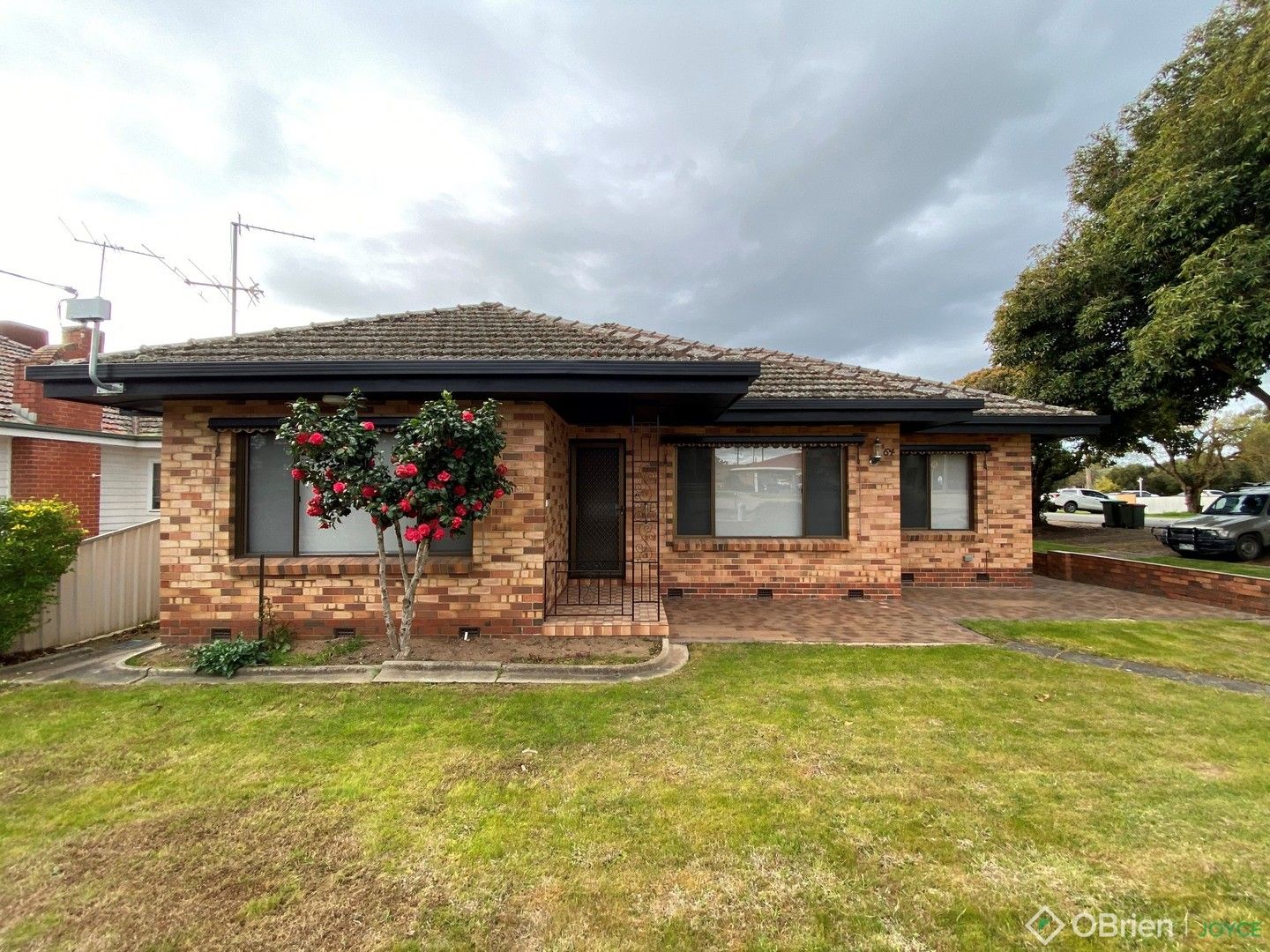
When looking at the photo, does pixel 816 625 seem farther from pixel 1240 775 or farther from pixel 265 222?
pixel 265 222

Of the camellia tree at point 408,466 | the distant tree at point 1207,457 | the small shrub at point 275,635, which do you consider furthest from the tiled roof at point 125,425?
the distant tree at point 1207,457

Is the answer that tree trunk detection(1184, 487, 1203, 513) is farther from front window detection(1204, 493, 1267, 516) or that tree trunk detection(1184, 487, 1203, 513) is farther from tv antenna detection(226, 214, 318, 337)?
tv antenna detection(226, 214, 318, 337)

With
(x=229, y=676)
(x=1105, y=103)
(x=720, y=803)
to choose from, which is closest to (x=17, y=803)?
(x=229, y=676)

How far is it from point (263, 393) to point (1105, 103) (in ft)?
64.1

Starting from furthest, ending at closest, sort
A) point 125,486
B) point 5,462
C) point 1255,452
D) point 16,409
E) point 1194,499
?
point 1255,452, point 1194,499, point 125,486, point 16,409, point 5,462

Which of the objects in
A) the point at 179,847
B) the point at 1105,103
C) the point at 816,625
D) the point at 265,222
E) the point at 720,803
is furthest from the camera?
the point at 1105,103

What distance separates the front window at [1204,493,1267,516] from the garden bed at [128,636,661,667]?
645 inches

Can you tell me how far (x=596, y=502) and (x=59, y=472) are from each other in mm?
10315

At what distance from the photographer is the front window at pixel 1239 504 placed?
12289 mm

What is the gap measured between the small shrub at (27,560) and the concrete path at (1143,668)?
32.9ft

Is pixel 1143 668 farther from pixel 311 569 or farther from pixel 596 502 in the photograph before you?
pixel 311 569

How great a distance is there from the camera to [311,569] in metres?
5.47

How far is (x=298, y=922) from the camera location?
2039 mm

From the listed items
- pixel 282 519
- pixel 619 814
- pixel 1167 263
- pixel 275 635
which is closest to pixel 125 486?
pixel 282 519
